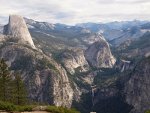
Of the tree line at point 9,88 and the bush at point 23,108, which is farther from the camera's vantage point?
the tree line at point 9,88

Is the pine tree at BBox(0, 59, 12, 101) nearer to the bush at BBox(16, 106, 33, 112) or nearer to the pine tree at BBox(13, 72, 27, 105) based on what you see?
the pine tree at BBox(13, 72, 27, 105)

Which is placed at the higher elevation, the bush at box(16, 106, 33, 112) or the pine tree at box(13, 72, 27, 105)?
the bush at box(16, 106, 33, 112)

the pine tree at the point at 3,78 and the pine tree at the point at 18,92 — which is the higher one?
the pine tree at the point at 3,78

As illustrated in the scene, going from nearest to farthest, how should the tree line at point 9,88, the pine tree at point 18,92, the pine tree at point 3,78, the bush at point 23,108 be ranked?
the bush at point 23,108
the pine tree at point 3,78
the tree line at point 9,88
the pine tree at point 18,92

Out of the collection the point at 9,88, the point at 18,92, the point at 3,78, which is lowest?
the point at 18,92

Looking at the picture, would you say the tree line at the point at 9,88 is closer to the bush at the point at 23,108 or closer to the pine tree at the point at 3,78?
the pine tree at the point at 3,78

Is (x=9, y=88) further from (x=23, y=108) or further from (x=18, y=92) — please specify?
(x=23, y=108)

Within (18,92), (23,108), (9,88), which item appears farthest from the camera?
(18,92)

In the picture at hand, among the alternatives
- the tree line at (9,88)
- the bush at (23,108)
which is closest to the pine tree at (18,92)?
the tree line at (9,88)

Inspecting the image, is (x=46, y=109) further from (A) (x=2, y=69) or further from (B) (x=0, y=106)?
(A) (x=2, y=69)

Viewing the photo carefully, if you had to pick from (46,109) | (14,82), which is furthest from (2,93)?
(46,109)

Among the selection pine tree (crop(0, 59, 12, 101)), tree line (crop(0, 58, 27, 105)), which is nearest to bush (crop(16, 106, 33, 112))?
tree line (crop(0, 58, 27, 105))

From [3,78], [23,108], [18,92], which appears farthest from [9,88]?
[23,108]
